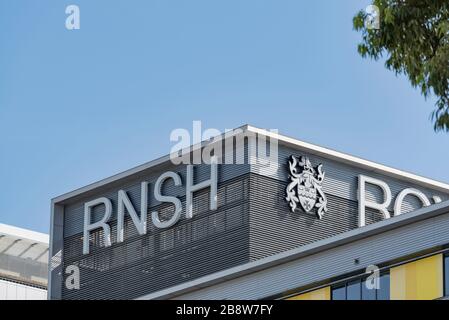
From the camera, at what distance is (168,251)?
7931 centimetres

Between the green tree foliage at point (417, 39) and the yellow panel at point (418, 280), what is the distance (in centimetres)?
1874

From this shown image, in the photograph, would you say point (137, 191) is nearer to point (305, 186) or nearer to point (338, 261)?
point (305, 186)

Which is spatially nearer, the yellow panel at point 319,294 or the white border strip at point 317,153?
the yellow panel at point 319,294

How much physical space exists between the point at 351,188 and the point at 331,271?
26.8 metres

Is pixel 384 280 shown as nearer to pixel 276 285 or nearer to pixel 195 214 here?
pixel 276 285

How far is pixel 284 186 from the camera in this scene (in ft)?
253

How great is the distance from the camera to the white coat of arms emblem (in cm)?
7706

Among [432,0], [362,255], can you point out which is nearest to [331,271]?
[362,255]

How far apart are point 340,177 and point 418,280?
29174 millimetres

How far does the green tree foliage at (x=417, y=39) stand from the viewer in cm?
3017

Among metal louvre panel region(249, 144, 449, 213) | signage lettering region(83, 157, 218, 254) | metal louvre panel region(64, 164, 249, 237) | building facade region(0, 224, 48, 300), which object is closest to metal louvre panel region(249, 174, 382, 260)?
metal louvre panel region(249, 144, 449, 213)

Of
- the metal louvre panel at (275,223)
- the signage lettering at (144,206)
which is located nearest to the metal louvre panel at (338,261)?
the metal louvre panel at (275,223)

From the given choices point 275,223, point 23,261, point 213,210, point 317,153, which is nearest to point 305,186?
point 317,153

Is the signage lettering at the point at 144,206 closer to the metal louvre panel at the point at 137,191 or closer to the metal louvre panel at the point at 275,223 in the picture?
the metal louvre panel at the point at 137,191
